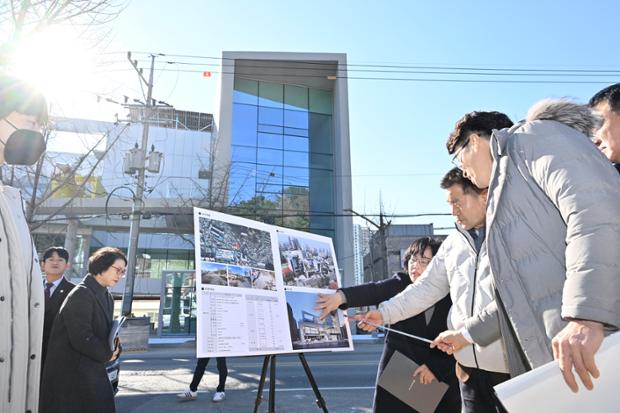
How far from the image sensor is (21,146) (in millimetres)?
1844

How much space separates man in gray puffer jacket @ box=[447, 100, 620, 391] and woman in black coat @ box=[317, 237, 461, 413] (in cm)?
118

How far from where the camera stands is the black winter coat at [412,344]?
2602mm

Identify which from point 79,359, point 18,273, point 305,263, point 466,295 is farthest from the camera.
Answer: point 305,263

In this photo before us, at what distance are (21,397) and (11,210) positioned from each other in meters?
0.79

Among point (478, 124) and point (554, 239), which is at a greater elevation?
point (478, 124)

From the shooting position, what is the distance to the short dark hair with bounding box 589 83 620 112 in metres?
2.00

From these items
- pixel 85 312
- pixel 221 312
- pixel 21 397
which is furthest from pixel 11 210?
pixel 85 312

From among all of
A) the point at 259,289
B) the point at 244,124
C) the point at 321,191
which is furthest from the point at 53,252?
the point at 321,191

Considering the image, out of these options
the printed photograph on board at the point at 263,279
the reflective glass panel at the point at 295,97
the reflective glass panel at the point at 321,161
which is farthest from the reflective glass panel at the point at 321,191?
the printed photograph on board at the point at 263,279

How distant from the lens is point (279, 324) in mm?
2553

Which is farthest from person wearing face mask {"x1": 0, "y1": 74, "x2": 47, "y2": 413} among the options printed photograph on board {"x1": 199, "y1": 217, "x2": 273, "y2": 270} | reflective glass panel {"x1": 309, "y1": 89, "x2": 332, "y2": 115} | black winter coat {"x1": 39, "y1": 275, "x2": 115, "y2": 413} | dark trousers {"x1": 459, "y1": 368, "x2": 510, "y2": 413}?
reflective glass panel {"x1": 309, "y1": 89, "x2": 332, "y2": 115}

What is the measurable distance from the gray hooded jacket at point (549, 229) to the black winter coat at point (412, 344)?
3.90ft

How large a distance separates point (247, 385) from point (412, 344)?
495 centimetres

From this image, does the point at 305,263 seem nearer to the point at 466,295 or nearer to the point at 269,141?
the point at 466,295
